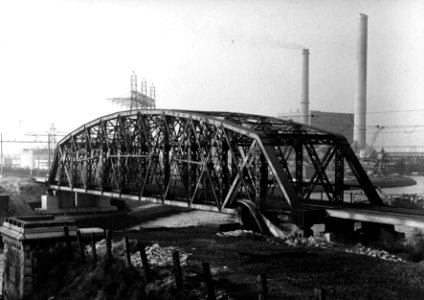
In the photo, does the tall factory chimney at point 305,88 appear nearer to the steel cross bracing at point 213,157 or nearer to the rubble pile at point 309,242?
the steel cross bracing at point 213,157

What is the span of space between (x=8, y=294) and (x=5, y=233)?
291 cm

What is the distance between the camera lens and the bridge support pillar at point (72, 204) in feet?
197

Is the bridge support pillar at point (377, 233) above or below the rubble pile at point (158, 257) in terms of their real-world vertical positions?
above

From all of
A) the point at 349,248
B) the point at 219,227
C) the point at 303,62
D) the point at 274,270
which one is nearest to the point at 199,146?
the point at 219,227

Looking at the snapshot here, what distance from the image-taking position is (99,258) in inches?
907

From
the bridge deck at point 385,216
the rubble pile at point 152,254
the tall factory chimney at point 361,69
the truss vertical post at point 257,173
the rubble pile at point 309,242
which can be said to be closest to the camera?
the rubble pile at point 152,254

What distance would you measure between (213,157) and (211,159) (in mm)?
2942

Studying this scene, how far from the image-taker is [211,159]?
113ft

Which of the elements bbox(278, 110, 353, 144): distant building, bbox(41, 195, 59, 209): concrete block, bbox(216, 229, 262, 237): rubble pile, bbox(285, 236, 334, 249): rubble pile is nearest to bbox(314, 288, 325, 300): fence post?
bbox(285, 236, 334, 249): rubble pile

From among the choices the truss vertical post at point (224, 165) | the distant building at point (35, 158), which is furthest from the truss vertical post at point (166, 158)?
the distant building at point (35, 158)

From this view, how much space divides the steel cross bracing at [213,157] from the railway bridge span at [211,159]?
59 millimetres

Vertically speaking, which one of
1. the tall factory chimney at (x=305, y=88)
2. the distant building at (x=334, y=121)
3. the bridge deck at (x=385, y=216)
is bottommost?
the bridge deck at (x=385, y=216)

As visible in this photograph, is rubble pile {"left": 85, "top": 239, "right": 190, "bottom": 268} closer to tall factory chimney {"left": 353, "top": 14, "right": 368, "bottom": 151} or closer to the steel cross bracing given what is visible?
the steel cross bracing

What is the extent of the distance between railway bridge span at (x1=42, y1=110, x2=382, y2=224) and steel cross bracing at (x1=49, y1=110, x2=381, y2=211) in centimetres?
6
